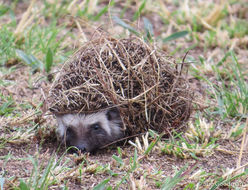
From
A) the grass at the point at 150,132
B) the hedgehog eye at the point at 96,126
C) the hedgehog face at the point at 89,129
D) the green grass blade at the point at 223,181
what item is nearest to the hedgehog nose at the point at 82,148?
the hedgehog face at the point at 89,129

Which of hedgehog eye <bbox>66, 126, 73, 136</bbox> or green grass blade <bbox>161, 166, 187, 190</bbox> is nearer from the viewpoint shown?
green grass blade <bbox>161, 166, 187, 190</bbox>

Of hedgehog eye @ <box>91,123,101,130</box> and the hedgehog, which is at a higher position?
the hedgehog

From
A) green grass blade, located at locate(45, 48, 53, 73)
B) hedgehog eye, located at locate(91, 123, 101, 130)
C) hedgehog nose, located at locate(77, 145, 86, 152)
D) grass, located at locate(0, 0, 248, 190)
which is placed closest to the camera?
grass, located at locate(0, 0, 248, 190)

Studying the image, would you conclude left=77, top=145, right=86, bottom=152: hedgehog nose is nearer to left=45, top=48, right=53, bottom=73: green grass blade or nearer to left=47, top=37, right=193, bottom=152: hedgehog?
left=47, top=37, right=193, bottom=152: hedgehog

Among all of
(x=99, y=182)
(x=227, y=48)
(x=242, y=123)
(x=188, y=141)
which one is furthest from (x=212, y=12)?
(x=99, y=182)

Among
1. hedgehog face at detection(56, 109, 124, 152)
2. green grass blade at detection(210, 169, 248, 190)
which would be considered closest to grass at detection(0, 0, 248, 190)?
green grass blade at detection(210, 169, 248, 190)

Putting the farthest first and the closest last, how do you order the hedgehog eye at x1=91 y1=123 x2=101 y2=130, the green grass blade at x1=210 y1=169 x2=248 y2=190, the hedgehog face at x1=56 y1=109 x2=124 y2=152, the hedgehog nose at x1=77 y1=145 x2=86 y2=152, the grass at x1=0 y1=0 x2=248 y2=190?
the hedgehog eye at x1=91 y1=123 x2=101 y2=130
the hedgehog face at x1=56 y1=109 x2=124 y2=152
the hedgehog nose at x1=77 y1=145 x2=86 y2=152
the grass at x1=0 y1=0 x2=248 y2=190
the green grass blade at x1=210 y1=169 x2=248 y2=190
